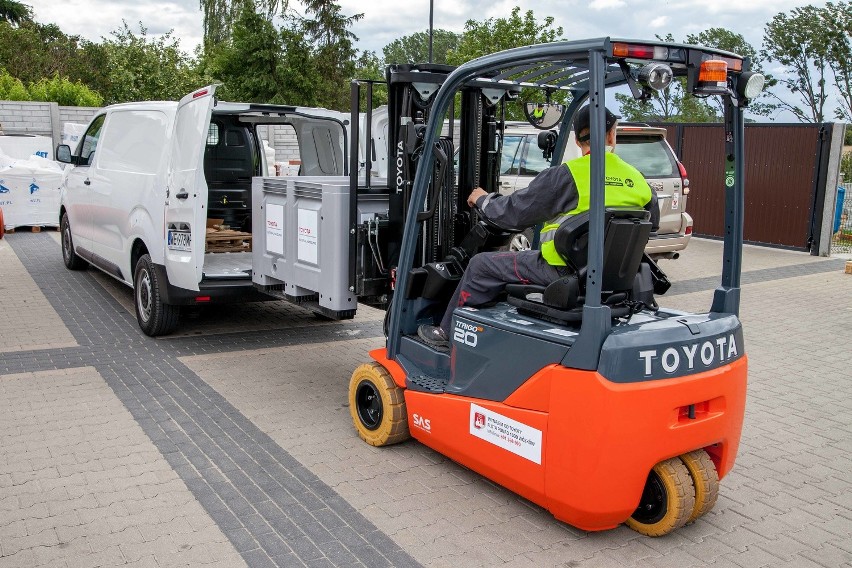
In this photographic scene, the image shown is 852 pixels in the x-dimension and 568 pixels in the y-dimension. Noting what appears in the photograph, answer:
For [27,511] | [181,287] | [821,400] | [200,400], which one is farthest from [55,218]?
[821,400]

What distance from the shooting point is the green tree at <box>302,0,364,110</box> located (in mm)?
38312

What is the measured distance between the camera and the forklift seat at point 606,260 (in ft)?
13.0

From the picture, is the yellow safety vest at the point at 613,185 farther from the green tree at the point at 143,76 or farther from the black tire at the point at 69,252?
the green tree at the point at 143,76

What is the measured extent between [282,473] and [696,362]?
2469mm

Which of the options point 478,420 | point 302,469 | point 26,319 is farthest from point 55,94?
point 478,420

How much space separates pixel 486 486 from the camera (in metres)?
4.73

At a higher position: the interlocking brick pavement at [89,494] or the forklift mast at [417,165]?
the forklift mast at [417,165]

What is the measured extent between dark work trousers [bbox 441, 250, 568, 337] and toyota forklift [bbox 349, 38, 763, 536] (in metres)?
0.08

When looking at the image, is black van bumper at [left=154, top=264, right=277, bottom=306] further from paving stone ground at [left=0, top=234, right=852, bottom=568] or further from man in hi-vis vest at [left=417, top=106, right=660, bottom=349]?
man in hi-vis vest at [left=417, top=106, right=660, bottom=349]

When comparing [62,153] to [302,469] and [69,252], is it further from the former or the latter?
[302,469]

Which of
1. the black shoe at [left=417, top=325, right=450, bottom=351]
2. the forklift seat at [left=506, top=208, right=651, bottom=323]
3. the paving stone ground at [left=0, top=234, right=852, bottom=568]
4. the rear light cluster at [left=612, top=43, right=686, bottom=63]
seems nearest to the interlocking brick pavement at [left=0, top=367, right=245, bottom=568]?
the paving stone ground at [left=0, top=234, right=852, bottom=568]

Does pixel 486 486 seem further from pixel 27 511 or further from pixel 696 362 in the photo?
pixel 27 511

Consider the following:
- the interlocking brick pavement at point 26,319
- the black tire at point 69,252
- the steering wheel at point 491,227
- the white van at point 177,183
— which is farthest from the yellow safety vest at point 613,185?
the black tire at point 69,252

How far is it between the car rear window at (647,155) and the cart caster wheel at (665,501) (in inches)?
290
